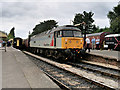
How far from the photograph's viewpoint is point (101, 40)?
26109 millimetres

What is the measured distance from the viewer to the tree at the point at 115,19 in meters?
38.2

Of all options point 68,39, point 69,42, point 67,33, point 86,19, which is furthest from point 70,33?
point 86,19

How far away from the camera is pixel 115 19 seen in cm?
3969

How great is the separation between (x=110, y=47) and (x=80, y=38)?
11247 mm

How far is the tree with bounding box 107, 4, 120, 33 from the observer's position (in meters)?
38.2

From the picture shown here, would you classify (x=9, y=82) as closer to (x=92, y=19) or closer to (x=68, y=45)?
(x=68, y=45)

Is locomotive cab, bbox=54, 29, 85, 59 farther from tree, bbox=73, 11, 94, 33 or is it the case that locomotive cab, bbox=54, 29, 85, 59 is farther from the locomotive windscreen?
tree, bbox=73, 11, 94, 33

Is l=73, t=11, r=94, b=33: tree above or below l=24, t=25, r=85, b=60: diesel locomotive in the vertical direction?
above

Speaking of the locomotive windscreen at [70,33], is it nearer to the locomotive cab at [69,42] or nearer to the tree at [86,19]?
the locomotive cab at [69,42]

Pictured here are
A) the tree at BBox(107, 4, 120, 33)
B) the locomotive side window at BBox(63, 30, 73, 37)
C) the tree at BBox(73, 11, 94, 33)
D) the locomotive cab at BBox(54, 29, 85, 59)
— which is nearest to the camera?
the locomotive cab at BBox(54, 29, 85, 59)

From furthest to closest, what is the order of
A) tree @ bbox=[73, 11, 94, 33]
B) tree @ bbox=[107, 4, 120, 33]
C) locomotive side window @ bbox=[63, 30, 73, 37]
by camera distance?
tree @ bbox=[73, 11, 94, 33]
tree @ bbox=[107, 4, 120, 33]
locomotive side window @ bbox=[63, 30, 73, 37]

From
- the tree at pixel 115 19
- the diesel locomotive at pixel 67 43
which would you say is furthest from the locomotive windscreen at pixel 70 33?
the tree at pixel 115 19

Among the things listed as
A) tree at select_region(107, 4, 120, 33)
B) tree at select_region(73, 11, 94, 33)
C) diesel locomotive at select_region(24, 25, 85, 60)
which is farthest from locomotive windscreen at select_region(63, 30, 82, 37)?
tree at select_region(73, 11, 94, 33)

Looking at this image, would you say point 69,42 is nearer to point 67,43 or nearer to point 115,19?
point 67,43
